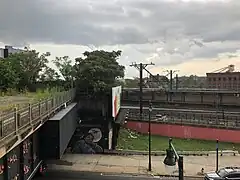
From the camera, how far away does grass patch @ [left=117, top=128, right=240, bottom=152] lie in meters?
40.7

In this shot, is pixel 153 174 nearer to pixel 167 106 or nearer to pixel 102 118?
pixel 102 118

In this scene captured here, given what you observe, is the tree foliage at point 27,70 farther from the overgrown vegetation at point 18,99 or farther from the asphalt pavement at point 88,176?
the asphalt pavement at point 88,176

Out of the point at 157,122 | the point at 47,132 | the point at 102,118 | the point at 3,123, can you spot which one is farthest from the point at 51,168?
the point at 157,122

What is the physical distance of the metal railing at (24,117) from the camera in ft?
43.7

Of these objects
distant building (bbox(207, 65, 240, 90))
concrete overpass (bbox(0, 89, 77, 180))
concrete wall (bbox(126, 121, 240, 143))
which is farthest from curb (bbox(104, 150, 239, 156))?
distant building (bbox(207, 65, 240, 90))

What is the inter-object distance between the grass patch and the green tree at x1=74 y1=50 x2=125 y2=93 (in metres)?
7.06

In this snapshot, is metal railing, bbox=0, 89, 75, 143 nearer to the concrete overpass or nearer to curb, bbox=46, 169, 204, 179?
the concrete overpass

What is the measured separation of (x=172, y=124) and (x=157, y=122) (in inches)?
84.1

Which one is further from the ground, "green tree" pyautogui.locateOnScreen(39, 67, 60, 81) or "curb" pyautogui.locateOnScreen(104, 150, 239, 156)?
"green tree" pyautogui.locateOnScreen(39, 67, 60, 81)

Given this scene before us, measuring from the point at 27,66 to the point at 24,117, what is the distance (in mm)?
29907

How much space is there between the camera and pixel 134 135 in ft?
157

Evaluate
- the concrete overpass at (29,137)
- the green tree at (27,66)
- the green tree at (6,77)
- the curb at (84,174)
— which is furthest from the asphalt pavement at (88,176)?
the green tree at (27,66)

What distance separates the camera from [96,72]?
4284 centimetres

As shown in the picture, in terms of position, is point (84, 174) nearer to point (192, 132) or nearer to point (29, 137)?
point (29, 137)
